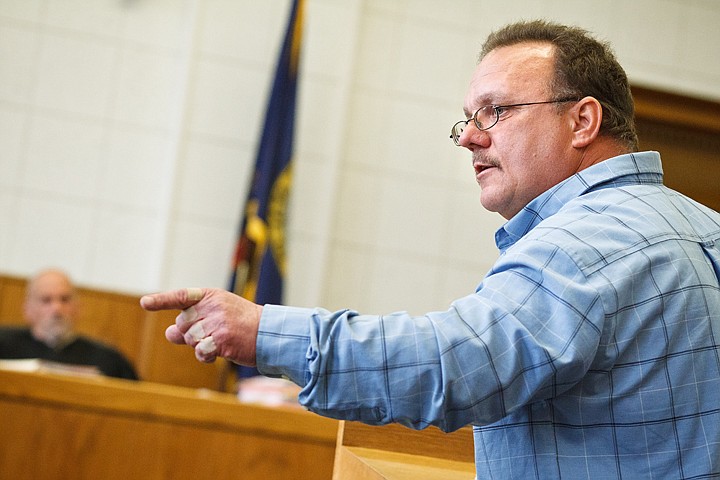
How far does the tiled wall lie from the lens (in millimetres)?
4691

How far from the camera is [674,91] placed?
5254 millimetres

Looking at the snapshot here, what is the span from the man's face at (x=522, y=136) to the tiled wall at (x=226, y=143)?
3.42 meters

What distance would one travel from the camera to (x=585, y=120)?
1.37 meters

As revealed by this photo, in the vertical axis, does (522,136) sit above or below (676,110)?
below

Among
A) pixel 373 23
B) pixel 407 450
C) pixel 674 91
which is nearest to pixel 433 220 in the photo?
pixel 373 23

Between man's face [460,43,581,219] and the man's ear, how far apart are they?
10mm

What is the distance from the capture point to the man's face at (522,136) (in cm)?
135

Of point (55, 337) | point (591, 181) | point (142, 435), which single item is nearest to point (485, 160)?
point (591, 181)

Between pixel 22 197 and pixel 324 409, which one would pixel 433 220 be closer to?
pixel 22 197

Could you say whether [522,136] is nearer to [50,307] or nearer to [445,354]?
[445,354]

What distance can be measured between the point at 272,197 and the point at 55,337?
3.89 ft

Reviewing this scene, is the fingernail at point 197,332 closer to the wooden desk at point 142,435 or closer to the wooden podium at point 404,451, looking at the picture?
the wooden podium at point 404,451

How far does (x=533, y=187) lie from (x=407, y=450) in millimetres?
494

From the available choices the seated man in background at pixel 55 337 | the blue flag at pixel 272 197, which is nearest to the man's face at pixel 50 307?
the seated man in background at pixel 55 337
